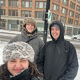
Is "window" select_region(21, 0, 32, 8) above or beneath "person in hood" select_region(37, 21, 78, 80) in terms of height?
above

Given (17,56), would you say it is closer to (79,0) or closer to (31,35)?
(31,35)

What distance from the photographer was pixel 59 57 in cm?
296

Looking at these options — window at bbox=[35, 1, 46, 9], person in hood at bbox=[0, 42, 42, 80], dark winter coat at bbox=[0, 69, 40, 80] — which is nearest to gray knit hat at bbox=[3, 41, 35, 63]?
person in hood at bbox=[0, 42, 42, 80]

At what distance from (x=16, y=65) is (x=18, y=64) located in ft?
0.07

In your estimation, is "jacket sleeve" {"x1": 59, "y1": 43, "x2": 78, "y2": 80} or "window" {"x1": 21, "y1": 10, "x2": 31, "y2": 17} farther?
"window" {"x1": 21, "y1": 10, "x2": 31, "y2": 17}

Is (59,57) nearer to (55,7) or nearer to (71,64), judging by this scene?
(71,64)

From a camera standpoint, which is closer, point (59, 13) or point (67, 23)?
point (59, 13)

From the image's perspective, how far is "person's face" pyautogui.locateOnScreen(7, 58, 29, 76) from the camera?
154 centimetres

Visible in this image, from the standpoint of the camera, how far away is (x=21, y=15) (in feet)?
133

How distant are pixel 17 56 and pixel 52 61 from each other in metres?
1.52

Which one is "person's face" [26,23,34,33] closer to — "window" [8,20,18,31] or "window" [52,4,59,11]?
"window" [8,20,18,31]

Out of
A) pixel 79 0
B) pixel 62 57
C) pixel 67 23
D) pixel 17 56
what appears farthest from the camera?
pixel 79 0

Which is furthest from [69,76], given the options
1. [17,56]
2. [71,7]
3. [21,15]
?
[71,7]

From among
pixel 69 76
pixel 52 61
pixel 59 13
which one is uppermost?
pixel 59 13
